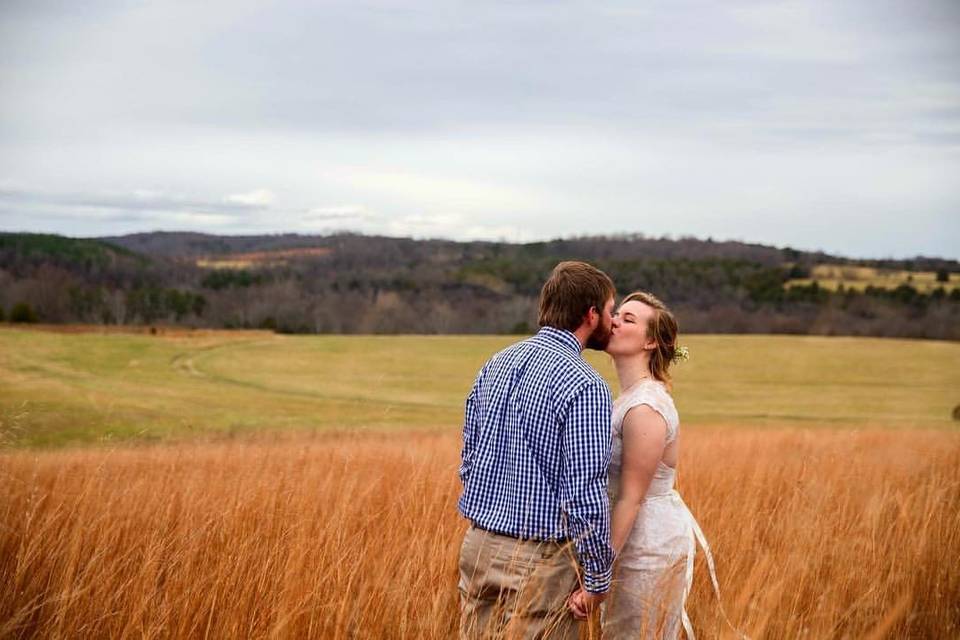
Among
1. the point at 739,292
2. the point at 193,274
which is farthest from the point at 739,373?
the point at 193,274

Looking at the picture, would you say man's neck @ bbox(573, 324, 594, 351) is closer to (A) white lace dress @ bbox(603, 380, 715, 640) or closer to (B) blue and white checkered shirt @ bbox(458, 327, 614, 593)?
(B) blue and white checkered shirt @ bbox(458, 327, 614, 593)

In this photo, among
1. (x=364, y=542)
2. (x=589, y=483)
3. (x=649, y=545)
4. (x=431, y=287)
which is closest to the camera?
(x=589, y=483)

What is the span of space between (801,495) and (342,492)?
3723mm

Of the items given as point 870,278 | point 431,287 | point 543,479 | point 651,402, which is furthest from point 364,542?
point 870,278

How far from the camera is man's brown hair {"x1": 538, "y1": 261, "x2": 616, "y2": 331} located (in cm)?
351

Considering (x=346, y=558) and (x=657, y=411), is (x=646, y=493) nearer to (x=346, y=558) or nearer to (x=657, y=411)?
(x=657, y=411)

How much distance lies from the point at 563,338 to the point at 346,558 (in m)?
1.85

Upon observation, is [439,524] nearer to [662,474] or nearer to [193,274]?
[662,474]

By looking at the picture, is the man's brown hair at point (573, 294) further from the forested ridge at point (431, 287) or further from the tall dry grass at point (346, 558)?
the forested ridge at point (431, 287)

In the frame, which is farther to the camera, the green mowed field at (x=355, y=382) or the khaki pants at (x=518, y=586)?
the green mowed field at (x=355, y=382)

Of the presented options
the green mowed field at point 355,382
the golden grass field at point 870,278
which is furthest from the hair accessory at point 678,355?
the golden grass field at point 870,278

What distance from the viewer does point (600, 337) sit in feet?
12.2

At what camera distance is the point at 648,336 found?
149 inches

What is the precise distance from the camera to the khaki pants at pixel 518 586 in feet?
10.9
